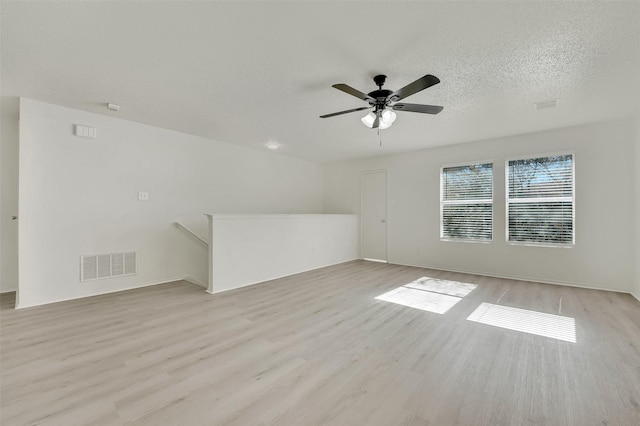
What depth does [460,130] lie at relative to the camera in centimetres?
454

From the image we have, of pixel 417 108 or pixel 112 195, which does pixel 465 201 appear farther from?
pixel 112 195

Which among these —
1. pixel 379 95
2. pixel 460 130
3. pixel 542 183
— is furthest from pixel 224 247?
pixel 542 183

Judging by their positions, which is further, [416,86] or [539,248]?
[539,248]

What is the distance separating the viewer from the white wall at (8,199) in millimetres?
3983

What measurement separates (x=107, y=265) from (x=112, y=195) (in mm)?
1028

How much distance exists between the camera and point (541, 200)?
4.65 metres

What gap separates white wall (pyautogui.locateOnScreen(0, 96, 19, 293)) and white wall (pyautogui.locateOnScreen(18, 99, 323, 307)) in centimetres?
110

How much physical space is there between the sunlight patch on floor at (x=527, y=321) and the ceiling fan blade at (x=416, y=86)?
8.07 feet

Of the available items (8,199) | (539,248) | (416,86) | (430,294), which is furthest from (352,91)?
(8,199)

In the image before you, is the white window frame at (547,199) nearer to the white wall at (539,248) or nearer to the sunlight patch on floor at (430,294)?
the white wall at (539,248)

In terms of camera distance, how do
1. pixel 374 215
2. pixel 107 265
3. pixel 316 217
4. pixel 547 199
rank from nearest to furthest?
pixel 107 265 < pixel 547 199 < pixel 316 217 < pixel 374 215

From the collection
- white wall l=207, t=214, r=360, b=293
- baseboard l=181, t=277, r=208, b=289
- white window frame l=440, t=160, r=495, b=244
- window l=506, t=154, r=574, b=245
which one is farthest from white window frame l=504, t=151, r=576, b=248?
baseboard l=181, t=277, r=208, b=289

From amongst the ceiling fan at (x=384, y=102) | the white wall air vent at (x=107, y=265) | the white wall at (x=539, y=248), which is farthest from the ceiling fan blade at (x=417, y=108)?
the white wall air vent at (x=107, y=265)

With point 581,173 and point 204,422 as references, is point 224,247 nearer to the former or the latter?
point 204,422
